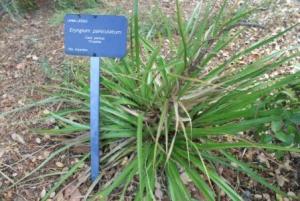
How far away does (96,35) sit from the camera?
157cm

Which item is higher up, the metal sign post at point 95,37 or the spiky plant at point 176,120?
the metal sign post at point 95,37

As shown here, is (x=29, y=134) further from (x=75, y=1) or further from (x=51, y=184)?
(x=75, y=1)

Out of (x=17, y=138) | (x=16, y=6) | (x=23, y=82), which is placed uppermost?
(x=16, y=6)

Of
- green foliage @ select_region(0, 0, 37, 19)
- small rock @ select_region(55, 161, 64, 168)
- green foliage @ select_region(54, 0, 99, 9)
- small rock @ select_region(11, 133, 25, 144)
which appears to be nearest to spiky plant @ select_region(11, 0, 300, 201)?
small rock @ select_region(55, 161, 64, 168)

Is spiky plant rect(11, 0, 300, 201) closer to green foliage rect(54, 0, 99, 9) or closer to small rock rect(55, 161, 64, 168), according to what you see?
small rock rect(55, 161, 64, 168)

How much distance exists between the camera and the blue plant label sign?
155cm

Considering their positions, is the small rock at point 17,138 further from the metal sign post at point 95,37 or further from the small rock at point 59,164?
the metal sign post at point 95,37

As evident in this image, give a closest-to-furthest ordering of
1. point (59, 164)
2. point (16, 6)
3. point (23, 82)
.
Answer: point (59, 164)
point (23, 82)
point (16, 6)

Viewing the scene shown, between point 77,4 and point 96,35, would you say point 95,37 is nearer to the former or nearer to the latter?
point 96,35

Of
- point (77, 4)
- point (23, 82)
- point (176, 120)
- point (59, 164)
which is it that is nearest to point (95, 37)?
point (176, 120)

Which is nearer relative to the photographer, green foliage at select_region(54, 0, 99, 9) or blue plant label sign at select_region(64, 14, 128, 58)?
blue plant label sign at select_region(64, 14, 128, 58)

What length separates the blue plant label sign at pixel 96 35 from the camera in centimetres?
155

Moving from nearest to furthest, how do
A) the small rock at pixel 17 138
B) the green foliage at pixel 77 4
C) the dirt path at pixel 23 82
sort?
the dirt path at pixel 23 82 < the small rock at pixel 17 138 < the green foliage at pixel 77 4

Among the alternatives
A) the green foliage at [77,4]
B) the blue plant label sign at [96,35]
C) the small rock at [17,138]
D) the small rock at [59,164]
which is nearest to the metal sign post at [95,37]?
the blue plant label sign at [96,35]
